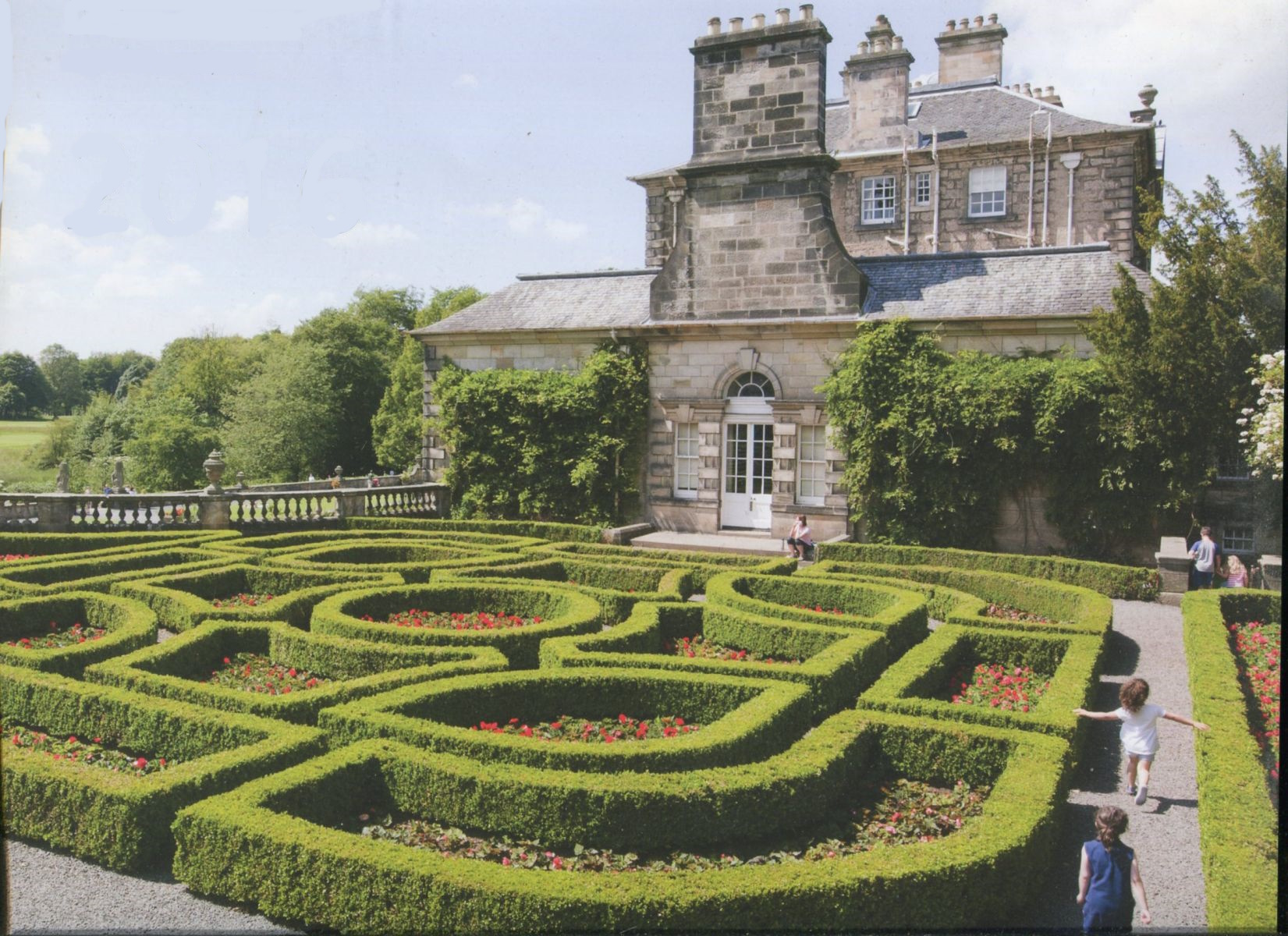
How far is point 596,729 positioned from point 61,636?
7.53 m

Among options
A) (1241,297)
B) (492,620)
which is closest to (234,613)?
(492,620)

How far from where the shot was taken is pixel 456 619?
14.0 m

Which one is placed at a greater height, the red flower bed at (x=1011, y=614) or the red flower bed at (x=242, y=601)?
the red flower bed at (x=242, y=601)

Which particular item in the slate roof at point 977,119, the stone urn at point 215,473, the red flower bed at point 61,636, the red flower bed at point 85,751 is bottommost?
the red flower bed at point 85,751

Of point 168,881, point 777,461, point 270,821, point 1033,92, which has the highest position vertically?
point 1033,92

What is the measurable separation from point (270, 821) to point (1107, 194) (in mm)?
27954

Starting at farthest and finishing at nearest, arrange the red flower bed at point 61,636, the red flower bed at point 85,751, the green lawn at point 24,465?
the green lawn at point 24,465 → the red flower bed at point 61,636 → the red flower bed at point 85,751

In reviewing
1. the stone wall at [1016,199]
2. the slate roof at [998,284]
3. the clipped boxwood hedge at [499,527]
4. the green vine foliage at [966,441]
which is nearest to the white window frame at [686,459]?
the clipped boxwood hedge at [499,527]

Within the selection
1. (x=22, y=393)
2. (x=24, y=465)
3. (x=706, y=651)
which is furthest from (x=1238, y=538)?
(x=24, y=465)

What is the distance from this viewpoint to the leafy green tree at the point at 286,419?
53.0 meters

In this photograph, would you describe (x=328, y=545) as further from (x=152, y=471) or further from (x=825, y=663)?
(x=152, y=471)

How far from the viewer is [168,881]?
22.6 feet

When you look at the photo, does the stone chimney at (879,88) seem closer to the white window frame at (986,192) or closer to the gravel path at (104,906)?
the white window frame at (986,192)

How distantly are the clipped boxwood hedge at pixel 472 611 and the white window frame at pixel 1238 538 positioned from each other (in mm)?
12894
